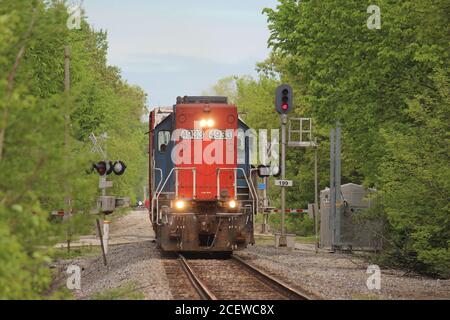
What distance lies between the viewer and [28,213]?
10477 mm

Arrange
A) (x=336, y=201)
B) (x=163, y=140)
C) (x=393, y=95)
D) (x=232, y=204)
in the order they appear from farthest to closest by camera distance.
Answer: (x=336, y=201) → (x=393, y=95) → (x=163, y=140) → (x=232, y=204)

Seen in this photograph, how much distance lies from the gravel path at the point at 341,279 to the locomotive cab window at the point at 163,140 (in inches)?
165

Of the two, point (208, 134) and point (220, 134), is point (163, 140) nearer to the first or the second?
point (208, 134)

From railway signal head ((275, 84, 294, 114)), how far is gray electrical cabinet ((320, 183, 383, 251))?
511 centimetres

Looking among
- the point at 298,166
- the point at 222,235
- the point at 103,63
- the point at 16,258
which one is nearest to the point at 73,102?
the point at 16,258

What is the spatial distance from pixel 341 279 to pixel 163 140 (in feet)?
26.0

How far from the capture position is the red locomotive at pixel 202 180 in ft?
85.1

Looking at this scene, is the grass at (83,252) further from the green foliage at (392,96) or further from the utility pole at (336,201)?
the green foliage at (392,96)

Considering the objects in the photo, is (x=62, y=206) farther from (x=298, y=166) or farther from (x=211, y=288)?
(x=298, y=166)

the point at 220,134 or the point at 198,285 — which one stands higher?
the point at 220,134

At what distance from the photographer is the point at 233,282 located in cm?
2025

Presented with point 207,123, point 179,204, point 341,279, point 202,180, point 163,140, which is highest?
point 207,123

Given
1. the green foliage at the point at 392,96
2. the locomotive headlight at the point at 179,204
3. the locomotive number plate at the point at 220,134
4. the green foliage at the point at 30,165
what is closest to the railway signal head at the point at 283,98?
the green foliage at the point at 392,96

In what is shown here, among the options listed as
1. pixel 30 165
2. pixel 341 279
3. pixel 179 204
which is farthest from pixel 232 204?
pixel 30 165
